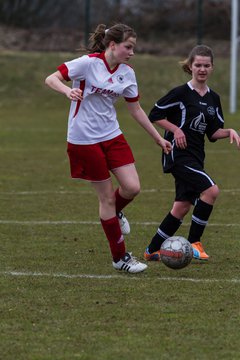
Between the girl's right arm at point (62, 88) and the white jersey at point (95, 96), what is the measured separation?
70mm

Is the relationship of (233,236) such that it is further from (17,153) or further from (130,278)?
(17,153)

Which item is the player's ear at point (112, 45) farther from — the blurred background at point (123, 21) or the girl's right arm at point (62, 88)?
the blurred background at point (123, 21)

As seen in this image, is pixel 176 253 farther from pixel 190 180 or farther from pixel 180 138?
pixel 180 138

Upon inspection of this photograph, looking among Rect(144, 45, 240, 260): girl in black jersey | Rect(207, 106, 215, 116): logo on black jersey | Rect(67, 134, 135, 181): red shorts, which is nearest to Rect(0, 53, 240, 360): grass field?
Rect(144, 45, 240, 260): girl in black jersey

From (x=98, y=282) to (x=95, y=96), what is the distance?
57.6 inches

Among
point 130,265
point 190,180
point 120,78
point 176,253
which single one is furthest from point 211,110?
point 130,265

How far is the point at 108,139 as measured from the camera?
7141 mm

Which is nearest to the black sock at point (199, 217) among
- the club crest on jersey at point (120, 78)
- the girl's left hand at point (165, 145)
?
the girl's left hand at point (165, 145)

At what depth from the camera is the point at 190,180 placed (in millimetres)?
7633

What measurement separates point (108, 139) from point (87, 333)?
2.17 m

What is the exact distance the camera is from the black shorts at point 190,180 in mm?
7598

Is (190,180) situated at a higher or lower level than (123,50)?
lower

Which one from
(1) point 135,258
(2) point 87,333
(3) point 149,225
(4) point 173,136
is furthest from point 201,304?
(3) point 149,225

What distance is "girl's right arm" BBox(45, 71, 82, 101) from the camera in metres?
6.58
